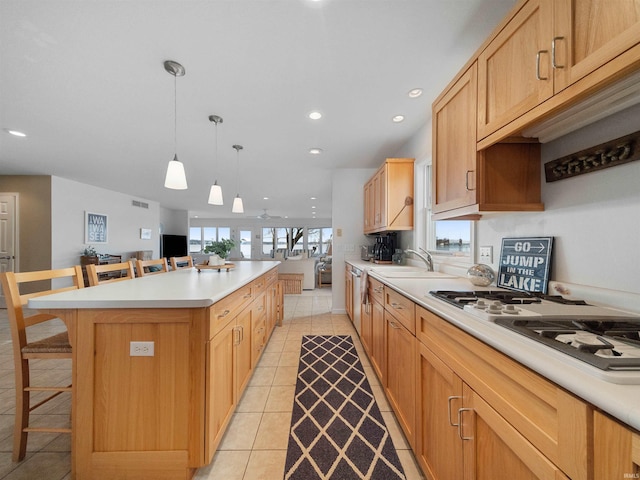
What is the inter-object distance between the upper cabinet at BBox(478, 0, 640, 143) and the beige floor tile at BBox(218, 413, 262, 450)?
6.96 feet

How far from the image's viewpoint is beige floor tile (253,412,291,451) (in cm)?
146

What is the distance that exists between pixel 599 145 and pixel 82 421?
2.61 metres

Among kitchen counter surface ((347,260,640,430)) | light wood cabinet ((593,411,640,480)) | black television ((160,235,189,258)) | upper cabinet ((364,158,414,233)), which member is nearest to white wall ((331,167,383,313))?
upper cabinet ((364,158,414,233))

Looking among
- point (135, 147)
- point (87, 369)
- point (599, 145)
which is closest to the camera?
point (599, 145)

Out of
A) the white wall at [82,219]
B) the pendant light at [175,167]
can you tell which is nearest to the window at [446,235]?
the pendant light at [175,167]

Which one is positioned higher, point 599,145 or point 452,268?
point 599,145

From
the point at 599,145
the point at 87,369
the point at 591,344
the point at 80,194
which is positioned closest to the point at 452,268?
the point at 599,145

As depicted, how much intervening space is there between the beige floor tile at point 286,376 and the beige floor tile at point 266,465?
0.69m

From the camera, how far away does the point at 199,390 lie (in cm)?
120

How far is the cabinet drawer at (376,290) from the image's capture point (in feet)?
6.40

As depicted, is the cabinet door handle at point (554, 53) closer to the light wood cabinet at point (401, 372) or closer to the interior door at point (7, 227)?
the light wood cabinet at point (401, 372)

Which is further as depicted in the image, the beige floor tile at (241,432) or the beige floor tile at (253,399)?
the beige floor tile at (253,399)

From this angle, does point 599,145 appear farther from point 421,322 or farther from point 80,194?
point 80,194

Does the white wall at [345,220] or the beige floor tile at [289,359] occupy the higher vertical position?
the white wall at [345,220]
